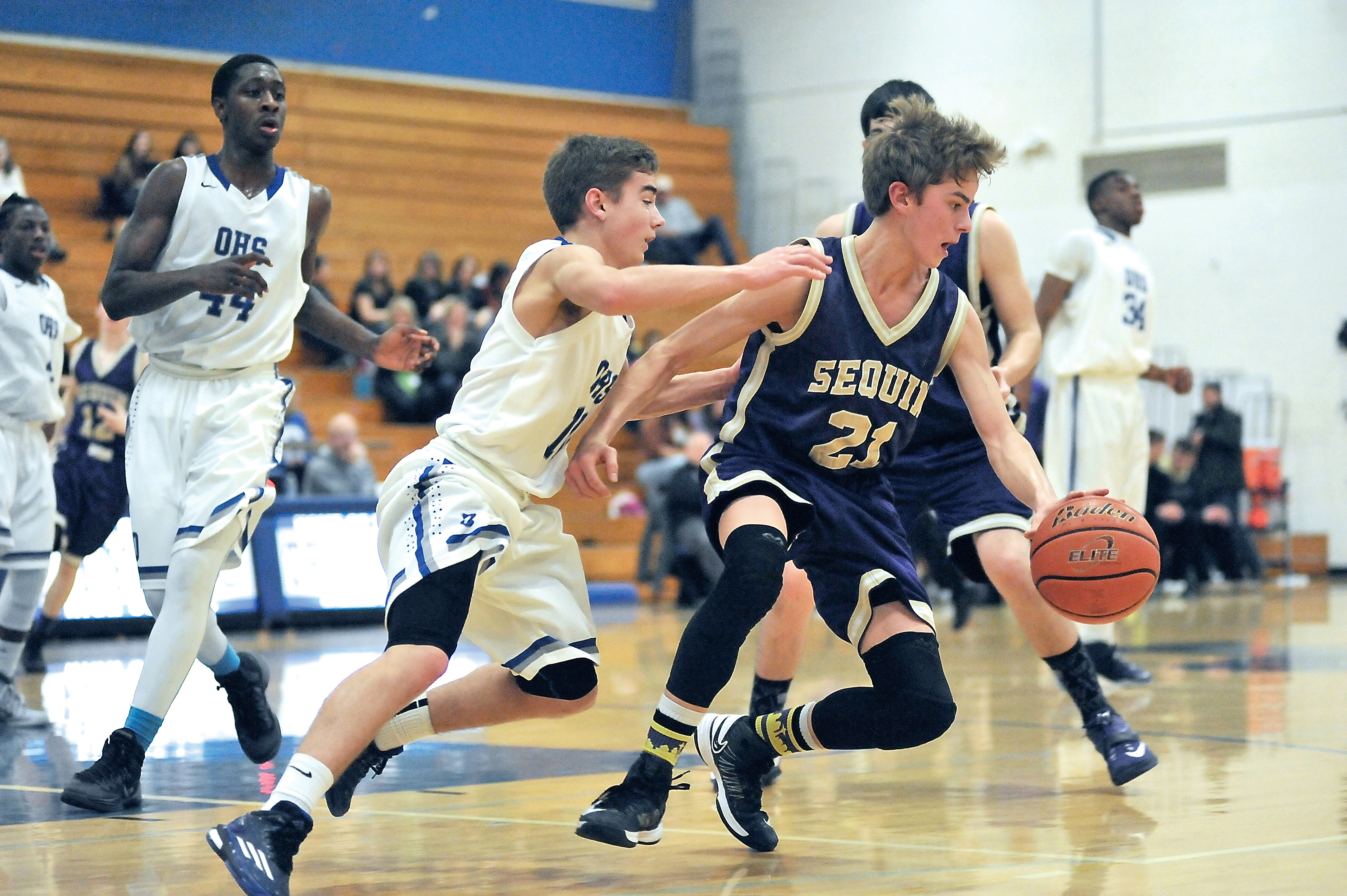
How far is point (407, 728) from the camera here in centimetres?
402

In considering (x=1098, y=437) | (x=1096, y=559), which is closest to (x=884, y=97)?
(x=1096, y=559)

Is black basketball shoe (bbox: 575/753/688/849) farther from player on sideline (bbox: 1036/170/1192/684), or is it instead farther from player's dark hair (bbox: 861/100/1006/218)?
player on sideline (bbox: 1036/170/1192/684)

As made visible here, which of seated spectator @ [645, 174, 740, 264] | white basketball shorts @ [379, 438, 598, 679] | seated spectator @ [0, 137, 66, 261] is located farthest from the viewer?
seated spectator @ [645, 174, 740, 264]

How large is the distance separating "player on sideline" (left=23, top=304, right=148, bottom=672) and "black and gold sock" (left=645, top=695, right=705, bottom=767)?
540 centimetres

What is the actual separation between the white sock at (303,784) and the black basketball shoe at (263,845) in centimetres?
2

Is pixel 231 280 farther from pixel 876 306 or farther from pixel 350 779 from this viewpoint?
pixel 876 306

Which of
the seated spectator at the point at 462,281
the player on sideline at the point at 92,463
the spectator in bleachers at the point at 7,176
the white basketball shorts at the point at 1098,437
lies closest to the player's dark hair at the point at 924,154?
the white basketball shorts at the point at 1098,437

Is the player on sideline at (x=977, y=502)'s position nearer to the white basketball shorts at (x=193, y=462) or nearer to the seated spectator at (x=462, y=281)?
the white basketball shorts at (x=193, y=462)

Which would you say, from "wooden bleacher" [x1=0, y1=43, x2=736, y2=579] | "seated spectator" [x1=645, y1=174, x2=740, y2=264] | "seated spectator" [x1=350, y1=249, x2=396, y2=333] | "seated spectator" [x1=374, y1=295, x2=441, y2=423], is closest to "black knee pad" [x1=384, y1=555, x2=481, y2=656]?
"wooden bleacher" [x1=0, y1=43, x2=736, y2=579]

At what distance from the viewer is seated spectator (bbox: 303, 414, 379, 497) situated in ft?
40.3

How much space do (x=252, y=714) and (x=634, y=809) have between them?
175 cm

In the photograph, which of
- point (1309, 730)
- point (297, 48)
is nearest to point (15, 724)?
point (1309, 730)

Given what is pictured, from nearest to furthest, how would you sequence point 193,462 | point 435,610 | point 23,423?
point 435,610
point 193,462
point 23,423

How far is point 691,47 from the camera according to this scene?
2281cm
